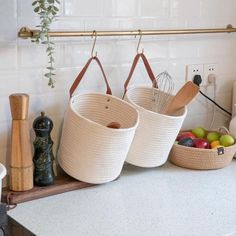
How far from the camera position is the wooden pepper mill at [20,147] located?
128 centimetres

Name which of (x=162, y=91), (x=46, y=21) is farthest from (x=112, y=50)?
(x=46, y=21)

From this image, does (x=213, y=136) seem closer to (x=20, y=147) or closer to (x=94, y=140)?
(x=94, y=140)

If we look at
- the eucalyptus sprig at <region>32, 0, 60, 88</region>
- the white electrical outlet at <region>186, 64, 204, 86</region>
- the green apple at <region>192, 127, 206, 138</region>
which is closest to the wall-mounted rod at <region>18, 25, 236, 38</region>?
the eucalyptus sprig at <region>32, 0, 60, 88</region>

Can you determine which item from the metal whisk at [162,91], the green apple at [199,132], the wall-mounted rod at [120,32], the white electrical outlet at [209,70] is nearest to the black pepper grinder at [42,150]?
the wall-mounted rod at [120,32]

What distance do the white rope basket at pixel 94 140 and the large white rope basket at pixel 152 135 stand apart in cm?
4

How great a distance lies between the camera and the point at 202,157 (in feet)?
5.08

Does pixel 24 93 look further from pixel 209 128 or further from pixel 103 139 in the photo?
pixel 209 128

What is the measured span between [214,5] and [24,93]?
→ 2.72ft

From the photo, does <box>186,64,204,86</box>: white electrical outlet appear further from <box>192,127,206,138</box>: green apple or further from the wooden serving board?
the wooden serving board

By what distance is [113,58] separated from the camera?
5.10ft

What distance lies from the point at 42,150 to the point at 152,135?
1.08 ft

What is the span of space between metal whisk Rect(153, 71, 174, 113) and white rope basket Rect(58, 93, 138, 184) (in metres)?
0.18

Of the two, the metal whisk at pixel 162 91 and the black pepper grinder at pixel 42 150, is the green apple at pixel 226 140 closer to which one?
the metal whisk at pixel 162 91

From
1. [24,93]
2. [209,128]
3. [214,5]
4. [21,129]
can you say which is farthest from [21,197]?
[214,5]
